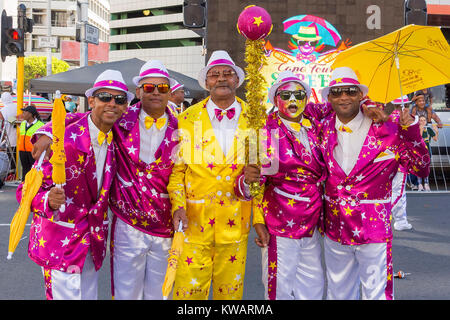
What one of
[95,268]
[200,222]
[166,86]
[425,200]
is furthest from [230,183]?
[425,200]

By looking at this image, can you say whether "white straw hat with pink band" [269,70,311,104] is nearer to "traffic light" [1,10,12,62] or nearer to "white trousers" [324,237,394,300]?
"white trousers" [324,237,394,300]

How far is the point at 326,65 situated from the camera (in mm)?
13578

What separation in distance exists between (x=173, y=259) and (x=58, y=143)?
112cm

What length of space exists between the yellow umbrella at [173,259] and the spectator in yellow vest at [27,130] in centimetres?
851

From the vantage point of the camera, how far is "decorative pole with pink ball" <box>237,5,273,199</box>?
3811 mm

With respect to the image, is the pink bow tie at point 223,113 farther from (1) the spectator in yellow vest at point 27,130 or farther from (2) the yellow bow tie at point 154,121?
(1) the spectator in yellow vest at point 27,130

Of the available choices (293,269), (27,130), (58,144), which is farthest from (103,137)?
(27,130)

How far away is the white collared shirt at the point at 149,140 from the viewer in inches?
160

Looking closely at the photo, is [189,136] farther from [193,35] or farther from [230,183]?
[193,35]

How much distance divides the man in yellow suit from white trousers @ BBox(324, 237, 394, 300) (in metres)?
0.71

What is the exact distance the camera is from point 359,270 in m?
4.08

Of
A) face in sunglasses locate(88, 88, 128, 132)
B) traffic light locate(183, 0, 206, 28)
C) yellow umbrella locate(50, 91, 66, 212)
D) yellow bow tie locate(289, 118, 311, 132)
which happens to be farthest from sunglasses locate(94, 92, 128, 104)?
traffic light locate(183, 0, 206, 28)

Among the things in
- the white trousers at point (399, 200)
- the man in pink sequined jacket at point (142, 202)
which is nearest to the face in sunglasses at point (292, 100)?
the man in pink sequined jacket at point (142, 202)

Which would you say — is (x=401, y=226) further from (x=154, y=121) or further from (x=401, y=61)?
(x=154, y=121)
